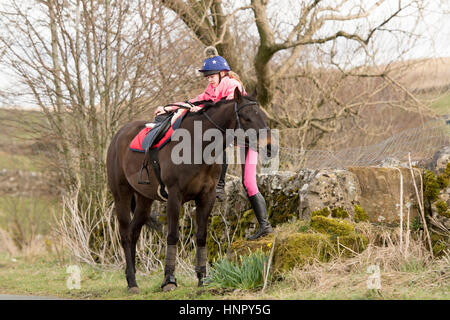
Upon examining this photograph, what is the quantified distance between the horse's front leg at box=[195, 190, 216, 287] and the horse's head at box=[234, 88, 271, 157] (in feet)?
3.63

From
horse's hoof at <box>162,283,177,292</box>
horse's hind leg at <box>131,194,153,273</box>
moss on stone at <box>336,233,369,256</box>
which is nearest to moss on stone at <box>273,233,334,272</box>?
moss on stone at <box>336,233,369,256</box>

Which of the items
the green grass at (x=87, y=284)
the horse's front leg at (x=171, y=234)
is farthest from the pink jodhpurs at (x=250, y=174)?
the green grass at (x=87, y=284)

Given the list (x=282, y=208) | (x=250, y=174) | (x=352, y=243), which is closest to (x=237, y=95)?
(x=250, y=174)

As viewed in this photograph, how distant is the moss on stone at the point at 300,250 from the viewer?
5312 mm

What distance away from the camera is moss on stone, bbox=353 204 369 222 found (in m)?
6.35

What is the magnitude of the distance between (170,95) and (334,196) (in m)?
4.31

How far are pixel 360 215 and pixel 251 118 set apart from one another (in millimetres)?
2075

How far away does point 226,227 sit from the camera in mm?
7695

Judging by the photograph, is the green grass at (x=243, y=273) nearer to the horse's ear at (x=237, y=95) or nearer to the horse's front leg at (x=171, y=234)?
the horse's front leg at (x=171, y=234)

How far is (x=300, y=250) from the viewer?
211 inches

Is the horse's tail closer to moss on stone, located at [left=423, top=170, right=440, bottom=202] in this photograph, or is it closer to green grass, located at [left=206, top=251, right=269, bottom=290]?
green grass, located at [left=206, top=251, right=269, bottom=290]

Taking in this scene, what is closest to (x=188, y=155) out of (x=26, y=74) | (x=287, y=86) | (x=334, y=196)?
(x=334, y=196)

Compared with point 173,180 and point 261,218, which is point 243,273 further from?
point 173,180
